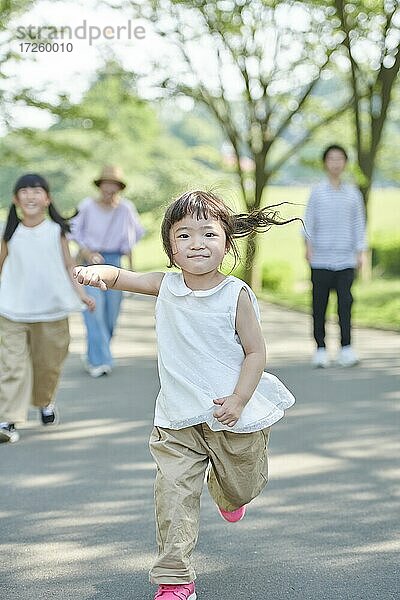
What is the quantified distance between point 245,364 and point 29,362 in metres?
3.61

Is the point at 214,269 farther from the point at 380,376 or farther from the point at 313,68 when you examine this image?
the point at 313,68

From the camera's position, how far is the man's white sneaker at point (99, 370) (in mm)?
10344

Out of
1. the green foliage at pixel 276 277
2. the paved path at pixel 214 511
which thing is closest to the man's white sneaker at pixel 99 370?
the paved path at pixel 214 511

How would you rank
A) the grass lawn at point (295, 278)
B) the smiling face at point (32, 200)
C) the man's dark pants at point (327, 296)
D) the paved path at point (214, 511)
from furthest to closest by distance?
the grass lawn at point (295, 278)
the man's dark pants at point (327, 296)
the smiling face at point (32, 200)
the paved path at point (214, 511)

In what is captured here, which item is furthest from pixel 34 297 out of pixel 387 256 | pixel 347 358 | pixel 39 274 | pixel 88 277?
pixel 387 256

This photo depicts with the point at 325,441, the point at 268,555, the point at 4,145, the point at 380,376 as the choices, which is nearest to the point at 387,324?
the point at 380,376

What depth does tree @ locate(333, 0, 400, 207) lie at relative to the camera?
17.2 meters

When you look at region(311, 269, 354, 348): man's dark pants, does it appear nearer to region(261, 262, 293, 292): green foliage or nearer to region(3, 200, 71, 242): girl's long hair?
region(3, 200, 71, 242): girl's long hair

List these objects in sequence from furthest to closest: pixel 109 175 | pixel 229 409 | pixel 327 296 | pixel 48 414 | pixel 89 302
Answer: pixel 327 296, pixel 109 175, pixel 48 414, pixel 89 302, pixel 229 409

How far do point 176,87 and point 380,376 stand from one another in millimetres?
11067

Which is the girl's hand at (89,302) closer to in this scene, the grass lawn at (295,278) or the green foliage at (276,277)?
the grass lawn at (295,278)

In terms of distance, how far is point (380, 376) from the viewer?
998 centimetres

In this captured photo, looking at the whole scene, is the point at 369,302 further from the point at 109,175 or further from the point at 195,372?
the point at 195,372

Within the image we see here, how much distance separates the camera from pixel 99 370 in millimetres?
10367
